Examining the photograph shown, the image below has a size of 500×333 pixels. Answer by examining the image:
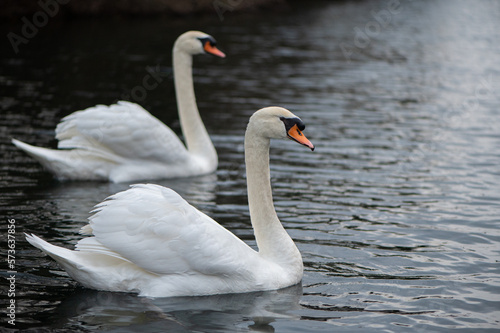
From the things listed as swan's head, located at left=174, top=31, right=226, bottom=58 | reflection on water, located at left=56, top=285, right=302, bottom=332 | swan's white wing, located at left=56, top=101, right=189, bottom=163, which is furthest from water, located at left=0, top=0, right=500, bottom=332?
swan's head, located at left=174, top=31, right=226, bottom=58

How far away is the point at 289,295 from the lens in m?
6.64

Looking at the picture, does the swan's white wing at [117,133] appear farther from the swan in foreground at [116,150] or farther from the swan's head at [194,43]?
the swan's head at [194,43]

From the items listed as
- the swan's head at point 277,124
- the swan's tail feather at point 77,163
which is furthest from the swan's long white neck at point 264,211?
the swan's tail feather at point 77,163

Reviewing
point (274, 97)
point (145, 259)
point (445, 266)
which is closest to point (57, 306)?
point (145, 259)

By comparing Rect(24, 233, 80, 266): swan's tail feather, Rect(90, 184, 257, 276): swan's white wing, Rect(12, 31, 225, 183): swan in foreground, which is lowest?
Rect(24, 233, 80, 266): swan's tail feather

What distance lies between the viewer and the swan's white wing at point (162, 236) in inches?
245

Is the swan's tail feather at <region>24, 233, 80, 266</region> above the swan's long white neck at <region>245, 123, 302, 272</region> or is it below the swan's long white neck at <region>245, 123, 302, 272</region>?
below

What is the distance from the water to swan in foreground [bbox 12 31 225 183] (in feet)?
0.79

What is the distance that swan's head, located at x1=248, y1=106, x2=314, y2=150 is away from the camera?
22.2 feet

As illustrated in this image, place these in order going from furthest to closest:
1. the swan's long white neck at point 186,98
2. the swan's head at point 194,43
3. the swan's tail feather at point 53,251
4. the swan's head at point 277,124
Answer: the swan's head at point 194,43 → the swan's long white neck at point 186,98 → the swan's head at point 277,124 → the swan's tail feather at point 53,251

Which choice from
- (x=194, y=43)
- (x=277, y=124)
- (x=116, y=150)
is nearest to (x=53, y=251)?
(x=277, y=124)

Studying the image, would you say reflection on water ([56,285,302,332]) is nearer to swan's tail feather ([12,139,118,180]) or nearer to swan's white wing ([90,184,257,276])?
swan's white wing ([90,184,257,276])

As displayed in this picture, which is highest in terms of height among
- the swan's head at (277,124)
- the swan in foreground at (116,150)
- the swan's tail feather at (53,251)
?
the swan's head at (277,124)

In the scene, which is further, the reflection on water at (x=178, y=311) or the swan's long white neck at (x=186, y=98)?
the swan's long white neck at (x=186, y=98)
